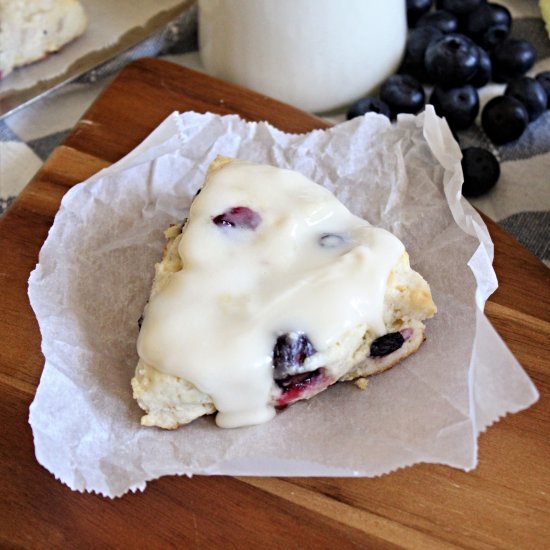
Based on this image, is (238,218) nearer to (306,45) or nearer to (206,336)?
(206,336)

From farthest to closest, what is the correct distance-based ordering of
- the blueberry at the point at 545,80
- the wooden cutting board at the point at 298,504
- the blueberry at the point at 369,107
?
1. the blueberry at the point at 545,80
2. the blueberry at the point at 369,107
3. the wooden cutting board at the point at 298,504

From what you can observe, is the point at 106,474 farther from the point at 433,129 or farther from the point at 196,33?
the point at 196,33

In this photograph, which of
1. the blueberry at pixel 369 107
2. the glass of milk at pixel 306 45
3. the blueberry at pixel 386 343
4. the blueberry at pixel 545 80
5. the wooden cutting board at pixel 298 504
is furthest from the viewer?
the blueberry at pixel 545 80

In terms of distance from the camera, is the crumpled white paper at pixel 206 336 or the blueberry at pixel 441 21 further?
the blueberry at pixel 441 21

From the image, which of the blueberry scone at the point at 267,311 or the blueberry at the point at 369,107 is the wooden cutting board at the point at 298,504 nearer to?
the blueberry scone at the point at 267,311

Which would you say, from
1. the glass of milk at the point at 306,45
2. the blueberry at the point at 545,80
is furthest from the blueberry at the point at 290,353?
the blueberry at the point at 545,80

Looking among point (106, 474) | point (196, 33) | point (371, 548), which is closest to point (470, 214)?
point (371, 548)
